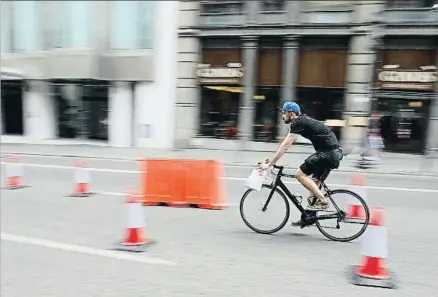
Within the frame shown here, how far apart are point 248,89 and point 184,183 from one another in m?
2.43

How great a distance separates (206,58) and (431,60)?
8124 millimetres

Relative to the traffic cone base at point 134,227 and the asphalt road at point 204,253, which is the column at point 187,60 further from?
Answer: the traffic cone base at point 134,227

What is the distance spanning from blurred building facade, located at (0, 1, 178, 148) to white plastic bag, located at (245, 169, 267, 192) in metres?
4.92

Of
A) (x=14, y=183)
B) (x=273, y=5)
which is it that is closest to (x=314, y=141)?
(x=273, y=5)

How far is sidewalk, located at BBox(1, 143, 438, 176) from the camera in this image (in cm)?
439

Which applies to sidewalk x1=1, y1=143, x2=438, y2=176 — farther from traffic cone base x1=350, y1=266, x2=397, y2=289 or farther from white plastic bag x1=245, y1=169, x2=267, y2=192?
traffic cone base x1=350, y1=266, x2=397, y2=289

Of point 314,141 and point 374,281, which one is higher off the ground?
point 314,141

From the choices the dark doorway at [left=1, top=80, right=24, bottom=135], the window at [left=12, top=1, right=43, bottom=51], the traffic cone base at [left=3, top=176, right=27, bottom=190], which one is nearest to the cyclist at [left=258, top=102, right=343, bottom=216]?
the dark doorway at [left=1, top=80, right=24, bottom=135]

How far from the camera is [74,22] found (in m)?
9.66

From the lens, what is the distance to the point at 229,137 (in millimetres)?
7086

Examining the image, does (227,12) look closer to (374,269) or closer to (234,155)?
(234,155)

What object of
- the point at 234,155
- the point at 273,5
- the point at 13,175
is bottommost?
the point at 13,175

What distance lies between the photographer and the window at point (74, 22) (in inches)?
371

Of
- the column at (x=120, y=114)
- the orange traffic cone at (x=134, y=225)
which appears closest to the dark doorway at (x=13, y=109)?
the column at (x=120, y=114)
